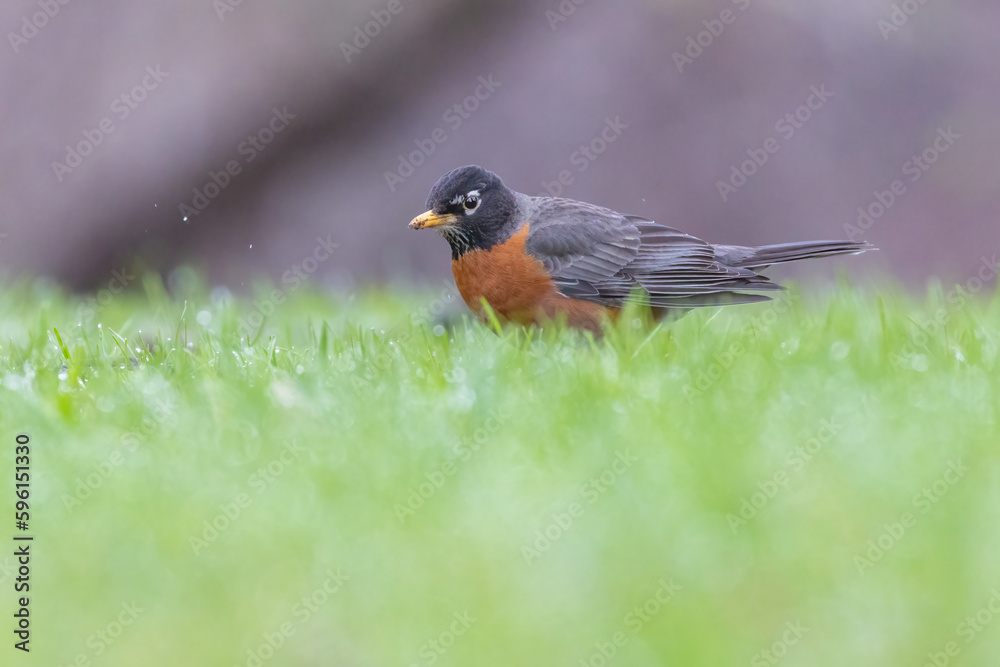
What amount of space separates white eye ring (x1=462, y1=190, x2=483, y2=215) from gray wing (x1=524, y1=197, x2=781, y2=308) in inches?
11.8

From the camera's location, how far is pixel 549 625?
2.11 meters

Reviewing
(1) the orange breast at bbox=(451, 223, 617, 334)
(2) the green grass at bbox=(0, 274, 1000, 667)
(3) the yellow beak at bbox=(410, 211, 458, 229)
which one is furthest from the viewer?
(3) the yellow beak at bbox=(410, 211, 458, 229)

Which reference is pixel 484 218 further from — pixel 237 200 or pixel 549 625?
pixel 237 200

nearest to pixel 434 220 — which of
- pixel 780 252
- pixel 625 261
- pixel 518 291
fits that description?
pixel 518 291

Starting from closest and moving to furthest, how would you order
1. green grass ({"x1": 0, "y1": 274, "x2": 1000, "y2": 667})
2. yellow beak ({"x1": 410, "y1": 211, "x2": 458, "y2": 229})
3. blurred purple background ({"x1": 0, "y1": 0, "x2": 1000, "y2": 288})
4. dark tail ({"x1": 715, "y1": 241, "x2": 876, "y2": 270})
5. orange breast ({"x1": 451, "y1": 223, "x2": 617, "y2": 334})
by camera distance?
green grass ({"x1": 0, "y1": 274, "x2": 1000, "y2": 667}) → orange breast ({"x1": 451, "y1": 223, "x2": 617, "y2": 334}) → yellow beak ({"x1": 410, "y1": 211, "x2": 458, "y2": 229}) → dark tail ({"x1": 715, "y1": 241, "x2": 876, "y2": 270}) → blurred purple background ({"x1": 0, "y1": 0, "x2": 1000, "y2": 288})

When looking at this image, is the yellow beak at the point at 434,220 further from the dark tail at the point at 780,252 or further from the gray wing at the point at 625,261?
the dark tail at the point at 780,252

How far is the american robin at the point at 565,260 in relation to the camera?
15.9 ft

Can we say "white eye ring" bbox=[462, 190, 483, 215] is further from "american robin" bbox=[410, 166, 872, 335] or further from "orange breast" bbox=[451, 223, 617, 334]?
"orange breast" bbox=[451, 223, 617, 334]

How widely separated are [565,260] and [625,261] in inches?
16.0

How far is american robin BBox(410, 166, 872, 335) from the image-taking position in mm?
4836

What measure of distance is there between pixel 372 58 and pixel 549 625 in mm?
6750

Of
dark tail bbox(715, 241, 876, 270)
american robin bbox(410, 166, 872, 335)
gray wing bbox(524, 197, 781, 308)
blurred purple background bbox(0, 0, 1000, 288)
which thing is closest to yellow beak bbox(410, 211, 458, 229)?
american robin bbox(410, 166, 872, 335)

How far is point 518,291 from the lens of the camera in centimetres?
479

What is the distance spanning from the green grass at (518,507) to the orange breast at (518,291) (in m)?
0.91
